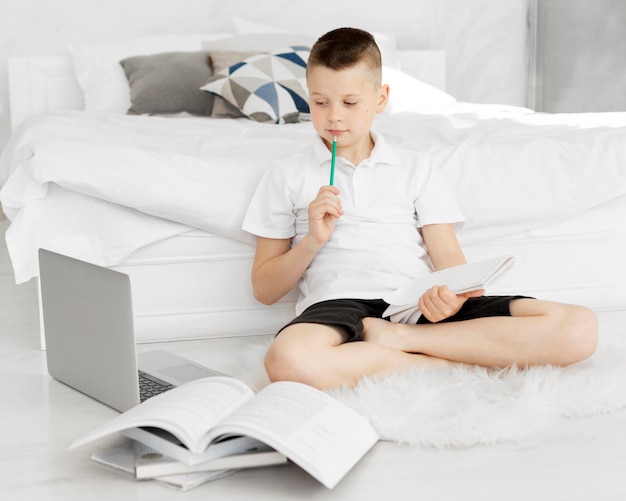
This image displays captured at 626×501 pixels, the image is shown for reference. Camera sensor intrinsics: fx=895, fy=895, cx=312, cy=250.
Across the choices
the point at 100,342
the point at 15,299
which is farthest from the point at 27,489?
→ the point at 15,299

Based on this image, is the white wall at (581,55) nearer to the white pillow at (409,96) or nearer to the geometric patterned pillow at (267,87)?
the white pillow at (409,96)

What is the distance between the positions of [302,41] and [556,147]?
1.61 meters

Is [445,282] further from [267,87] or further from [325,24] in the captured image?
[325,24]

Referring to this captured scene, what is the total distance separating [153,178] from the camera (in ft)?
6.38

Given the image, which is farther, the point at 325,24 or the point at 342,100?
the point at 325,24

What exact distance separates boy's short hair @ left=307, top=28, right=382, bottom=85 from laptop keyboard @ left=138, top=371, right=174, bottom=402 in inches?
27.3

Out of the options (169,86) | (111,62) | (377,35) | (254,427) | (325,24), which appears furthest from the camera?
(325,24)

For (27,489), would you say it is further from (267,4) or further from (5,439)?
(267,4)

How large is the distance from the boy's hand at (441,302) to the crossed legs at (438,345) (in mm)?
99

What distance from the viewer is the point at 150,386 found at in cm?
167

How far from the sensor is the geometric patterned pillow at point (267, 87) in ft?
10.0

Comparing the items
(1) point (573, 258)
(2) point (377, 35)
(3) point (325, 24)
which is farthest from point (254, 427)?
(3) point (325, 24)

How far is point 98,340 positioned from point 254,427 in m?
0.48

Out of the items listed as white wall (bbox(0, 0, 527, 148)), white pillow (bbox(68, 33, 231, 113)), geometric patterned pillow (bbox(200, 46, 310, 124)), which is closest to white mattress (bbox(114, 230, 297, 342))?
geometric patterned pillow (bbox(200, 46, 310, 124))
